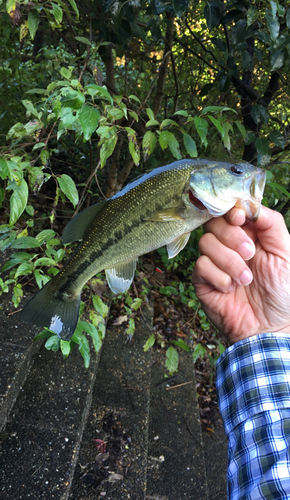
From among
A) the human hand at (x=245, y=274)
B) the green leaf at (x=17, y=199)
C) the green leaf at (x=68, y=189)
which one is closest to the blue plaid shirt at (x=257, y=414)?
the human hand at (x=245, y=274)

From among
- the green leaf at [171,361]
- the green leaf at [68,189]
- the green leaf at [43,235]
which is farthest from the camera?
the green leaf at [171,361]

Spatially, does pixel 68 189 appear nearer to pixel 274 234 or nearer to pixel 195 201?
pixel 195 201

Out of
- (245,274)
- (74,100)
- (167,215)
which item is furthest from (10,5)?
(245,274)

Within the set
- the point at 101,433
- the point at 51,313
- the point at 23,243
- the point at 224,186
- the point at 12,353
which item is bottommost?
the point at 101,433

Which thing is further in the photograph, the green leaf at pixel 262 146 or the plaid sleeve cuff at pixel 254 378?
the green leaf at pixel 262 146

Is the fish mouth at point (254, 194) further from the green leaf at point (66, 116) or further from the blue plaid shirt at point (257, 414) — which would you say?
the green leaf at point (66, 116)

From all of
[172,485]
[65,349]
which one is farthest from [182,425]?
[65,349]
